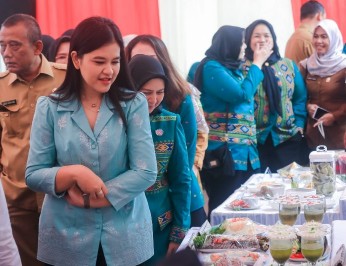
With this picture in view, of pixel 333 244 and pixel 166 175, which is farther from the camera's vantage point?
pixel 166 175

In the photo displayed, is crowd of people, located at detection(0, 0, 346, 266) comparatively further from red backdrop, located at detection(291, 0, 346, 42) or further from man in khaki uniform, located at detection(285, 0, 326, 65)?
red backdrop, located at detection(291, 0, 346, 42)

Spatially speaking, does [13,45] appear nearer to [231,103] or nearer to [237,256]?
[237,256]

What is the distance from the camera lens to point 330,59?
179 inches

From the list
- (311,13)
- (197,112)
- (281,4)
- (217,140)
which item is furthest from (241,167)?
(281,4)

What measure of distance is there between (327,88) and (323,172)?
61.4 inches

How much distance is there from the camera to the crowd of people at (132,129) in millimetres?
2133

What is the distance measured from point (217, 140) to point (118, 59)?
1.96 metres

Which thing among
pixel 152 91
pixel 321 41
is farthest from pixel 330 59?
pixel 152 91

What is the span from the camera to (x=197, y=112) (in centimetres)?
354

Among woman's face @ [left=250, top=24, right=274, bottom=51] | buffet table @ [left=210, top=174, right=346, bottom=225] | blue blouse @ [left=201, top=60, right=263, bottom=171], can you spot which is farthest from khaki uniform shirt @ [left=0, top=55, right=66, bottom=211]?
woman's face @ [left=250, top=24, right=274, bottom=51]

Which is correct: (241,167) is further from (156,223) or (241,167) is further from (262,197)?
(156,223)

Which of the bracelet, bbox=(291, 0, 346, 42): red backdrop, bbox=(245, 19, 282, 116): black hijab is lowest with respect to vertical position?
the bracelet

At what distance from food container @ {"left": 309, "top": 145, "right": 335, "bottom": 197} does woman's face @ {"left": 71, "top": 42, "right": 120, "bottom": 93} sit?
1.24m

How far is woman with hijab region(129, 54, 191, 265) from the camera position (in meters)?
2.59
